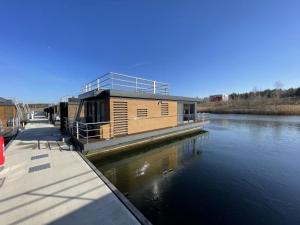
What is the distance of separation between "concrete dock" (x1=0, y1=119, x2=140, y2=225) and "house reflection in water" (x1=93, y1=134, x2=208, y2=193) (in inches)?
36.8

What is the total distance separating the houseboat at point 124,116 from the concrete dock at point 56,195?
2353 mm

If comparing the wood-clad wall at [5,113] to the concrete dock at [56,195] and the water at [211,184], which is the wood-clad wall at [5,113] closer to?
the concrete dock at [56,195]

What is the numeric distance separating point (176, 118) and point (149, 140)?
4.39 metres

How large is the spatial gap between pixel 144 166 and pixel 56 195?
386 cm

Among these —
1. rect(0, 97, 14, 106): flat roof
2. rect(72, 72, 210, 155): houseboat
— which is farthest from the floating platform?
rect(0, 97, 14, 106): flat roof

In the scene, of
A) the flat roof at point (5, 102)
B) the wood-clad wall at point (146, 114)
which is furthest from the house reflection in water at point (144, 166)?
the flat roof at point (5, 102)

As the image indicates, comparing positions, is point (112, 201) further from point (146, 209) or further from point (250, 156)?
point (250, 156)

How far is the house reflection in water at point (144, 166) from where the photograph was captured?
5876 millimetres

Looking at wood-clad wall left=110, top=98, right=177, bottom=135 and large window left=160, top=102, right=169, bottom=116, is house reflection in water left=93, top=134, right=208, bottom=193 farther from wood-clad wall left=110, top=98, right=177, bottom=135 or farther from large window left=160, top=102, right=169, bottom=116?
large window left=160, top=102, right=169, bottom=116

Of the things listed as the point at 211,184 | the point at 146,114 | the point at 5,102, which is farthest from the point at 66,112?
the point at 211,184

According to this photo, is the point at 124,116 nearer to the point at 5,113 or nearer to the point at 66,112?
the point at 66,112

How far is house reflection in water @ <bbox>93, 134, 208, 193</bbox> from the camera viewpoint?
588 centimetres

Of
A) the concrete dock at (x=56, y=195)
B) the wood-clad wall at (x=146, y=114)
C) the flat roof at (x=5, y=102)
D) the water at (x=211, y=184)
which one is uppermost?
the flat roof at (x=5, y=102)

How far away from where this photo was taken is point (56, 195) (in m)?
4.17
